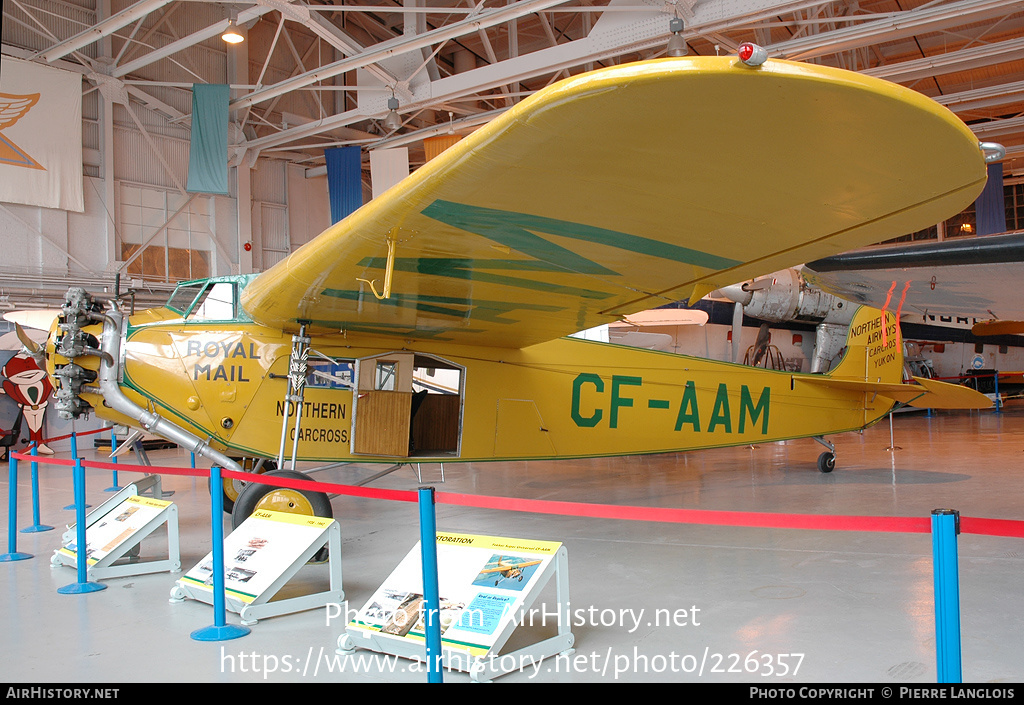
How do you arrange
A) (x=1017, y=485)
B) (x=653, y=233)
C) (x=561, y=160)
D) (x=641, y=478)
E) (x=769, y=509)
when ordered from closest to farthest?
1. (x=561, y=160)
2. (x=653, y=233)
3. (x=769, y=509)
4. (x=1017, y=485)
5. (x=641, y=478)

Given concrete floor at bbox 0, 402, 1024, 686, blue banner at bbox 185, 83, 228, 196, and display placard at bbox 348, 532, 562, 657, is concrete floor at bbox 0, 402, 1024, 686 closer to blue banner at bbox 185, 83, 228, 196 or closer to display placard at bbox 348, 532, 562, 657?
display placard at bbox 348, 532, 562, 657

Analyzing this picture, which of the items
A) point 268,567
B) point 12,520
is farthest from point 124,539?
point 268,567

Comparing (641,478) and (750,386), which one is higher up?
(750,386)

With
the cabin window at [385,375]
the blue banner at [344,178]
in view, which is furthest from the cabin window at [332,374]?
the blue banner at [344,178]

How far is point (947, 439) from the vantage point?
14633 millimetres

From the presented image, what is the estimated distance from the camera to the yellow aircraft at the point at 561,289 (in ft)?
7.31

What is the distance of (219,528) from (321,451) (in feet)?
8.52

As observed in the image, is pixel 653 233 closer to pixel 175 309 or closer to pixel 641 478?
pixel 175 309

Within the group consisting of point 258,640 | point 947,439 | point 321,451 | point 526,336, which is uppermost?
point 526,336

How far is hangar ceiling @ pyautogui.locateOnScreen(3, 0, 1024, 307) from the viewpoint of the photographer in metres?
12.4

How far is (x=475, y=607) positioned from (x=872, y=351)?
28.5ft

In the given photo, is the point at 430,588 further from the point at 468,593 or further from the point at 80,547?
the point at 80,547

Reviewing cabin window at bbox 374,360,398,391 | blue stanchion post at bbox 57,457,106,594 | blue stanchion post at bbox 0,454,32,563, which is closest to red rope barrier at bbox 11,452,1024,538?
blue stanchion post at bbox 57,457,106,594

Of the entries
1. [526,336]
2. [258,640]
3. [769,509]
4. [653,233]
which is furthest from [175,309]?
[769,509]
